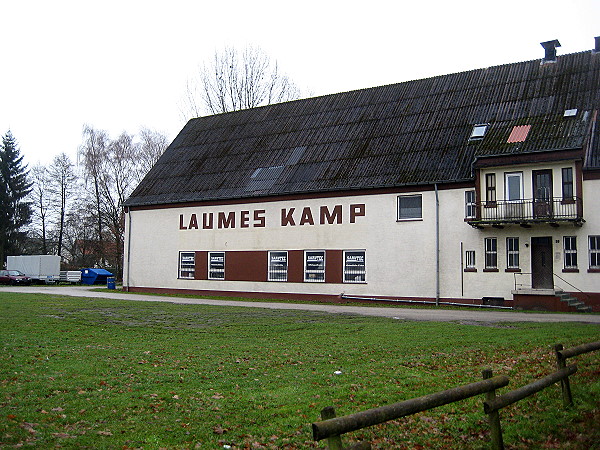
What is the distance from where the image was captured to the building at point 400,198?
87.7 feet

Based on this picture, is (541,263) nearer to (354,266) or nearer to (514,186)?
(514,186)

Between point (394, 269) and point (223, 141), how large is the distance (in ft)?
55.3

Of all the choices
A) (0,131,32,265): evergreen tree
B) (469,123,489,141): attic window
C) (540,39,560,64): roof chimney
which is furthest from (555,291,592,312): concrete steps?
(0,131,32,265): evergreen tree

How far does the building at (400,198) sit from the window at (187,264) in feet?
0.24

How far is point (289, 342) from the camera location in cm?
1495

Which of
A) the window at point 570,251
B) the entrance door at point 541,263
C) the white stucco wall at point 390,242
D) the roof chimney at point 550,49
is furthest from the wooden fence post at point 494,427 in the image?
the roof chimney at point 550,49

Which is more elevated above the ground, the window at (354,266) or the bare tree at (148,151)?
the bare tree at (148,151)

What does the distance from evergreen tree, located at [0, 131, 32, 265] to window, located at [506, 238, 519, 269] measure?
190ft

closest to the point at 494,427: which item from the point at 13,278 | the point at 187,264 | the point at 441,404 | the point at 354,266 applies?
the point at 441,404

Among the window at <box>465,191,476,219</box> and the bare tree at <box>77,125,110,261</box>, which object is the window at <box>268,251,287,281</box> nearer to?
the window at <box>465,191,476,219</box>

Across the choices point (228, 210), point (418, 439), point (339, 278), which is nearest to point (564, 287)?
point (339, 278)

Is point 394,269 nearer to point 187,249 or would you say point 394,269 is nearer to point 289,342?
point 187,249

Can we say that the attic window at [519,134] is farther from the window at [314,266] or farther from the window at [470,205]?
the window at [314,266]

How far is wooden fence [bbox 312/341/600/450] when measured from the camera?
466cm
